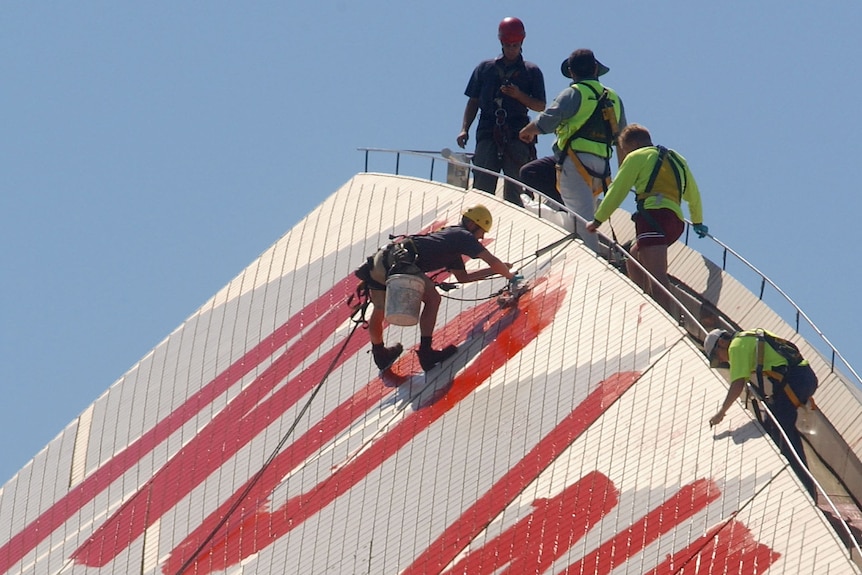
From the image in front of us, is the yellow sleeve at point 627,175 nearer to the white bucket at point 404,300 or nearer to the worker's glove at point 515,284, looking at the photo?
the worker's glove at point 515,284

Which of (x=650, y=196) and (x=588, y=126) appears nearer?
(x=650, y=196)

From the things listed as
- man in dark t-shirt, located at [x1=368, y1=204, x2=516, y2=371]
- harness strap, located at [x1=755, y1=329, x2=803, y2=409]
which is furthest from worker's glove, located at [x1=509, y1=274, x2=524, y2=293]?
harness strap, located at [x1=755, y1=329, x2=803, y2=409]

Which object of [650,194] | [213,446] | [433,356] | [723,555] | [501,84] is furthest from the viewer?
[501,84]

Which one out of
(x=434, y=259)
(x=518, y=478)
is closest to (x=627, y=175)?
(x=434, y=259)

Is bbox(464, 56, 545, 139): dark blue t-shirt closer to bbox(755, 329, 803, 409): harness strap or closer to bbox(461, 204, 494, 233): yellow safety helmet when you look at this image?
bbox(461, 204, 494, 233): yellow safety helmet

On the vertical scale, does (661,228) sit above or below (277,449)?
above

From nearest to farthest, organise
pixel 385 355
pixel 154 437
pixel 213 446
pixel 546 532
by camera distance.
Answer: pixel 546 532, pixel 385 355, pixel 213 446, pixel 154 437

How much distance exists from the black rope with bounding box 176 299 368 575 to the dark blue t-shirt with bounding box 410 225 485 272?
166 cm

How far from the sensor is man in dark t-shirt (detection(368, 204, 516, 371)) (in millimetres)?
24281

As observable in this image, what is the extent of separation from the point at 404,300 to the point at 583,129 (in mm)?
3900

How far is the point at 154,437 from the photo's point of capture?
1101 inches

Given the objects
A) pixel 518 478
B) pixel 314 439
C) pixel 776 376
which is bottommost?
pixel 518 478

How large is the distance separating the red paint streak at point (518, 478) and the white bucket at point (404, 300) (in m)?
2.39

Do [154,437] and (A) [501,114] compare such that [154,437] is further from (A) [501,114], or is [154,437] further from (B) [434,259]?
(A) [501,114]
